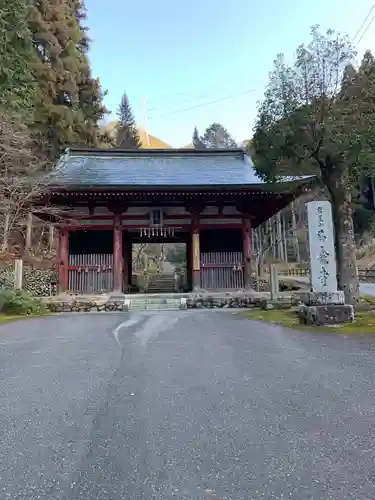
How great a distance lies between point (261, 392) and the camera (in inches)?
133

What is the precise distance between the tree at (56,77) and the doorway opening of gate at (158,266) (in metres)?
9.06

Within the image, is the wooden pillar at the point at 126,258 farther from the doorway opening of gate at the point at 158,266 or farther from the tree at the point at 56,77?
the tree at the point at 56,77

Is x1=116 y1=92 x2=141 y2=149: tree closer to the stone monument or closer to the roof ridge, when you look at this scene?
the roof ridge

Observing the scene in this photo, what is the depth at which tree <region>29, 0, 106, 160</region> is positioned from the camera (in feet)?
60.1

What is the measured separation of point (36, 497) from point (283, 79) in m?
9.35

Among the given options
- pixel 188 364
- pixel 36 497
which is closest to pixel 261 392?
pixel 188 364

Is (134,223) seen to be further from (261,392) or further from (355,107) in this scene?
(261,392)

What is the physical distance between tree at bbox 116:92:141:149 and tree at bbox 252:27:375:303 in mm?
32966

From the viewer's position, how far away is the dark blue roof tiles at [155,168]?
12.8 meters

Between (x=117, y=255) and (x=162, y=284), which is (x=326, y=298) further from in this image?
(x=162, y=284)

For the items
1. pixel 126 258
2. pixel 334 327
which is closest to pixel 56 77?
pixel 126 258

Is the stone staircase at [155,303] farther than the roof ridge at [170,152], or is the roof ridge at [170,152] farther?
the roof ridge at [170,152]

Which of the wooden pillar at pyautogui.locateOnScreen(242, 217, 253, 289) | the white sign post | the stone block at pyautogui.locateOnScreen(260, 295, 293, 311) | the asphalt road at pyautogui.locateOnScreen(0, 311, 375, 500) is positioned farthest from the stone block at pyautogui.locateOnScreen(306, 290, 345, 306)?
the wooden pillar at pyautogui.locateOnScreen(242, 217, 253, 289)

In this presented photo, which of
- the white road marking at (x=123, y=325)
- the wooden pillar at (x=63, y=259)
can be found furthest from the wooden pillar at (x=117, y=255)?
the white road marking at (x=123, y=325)
